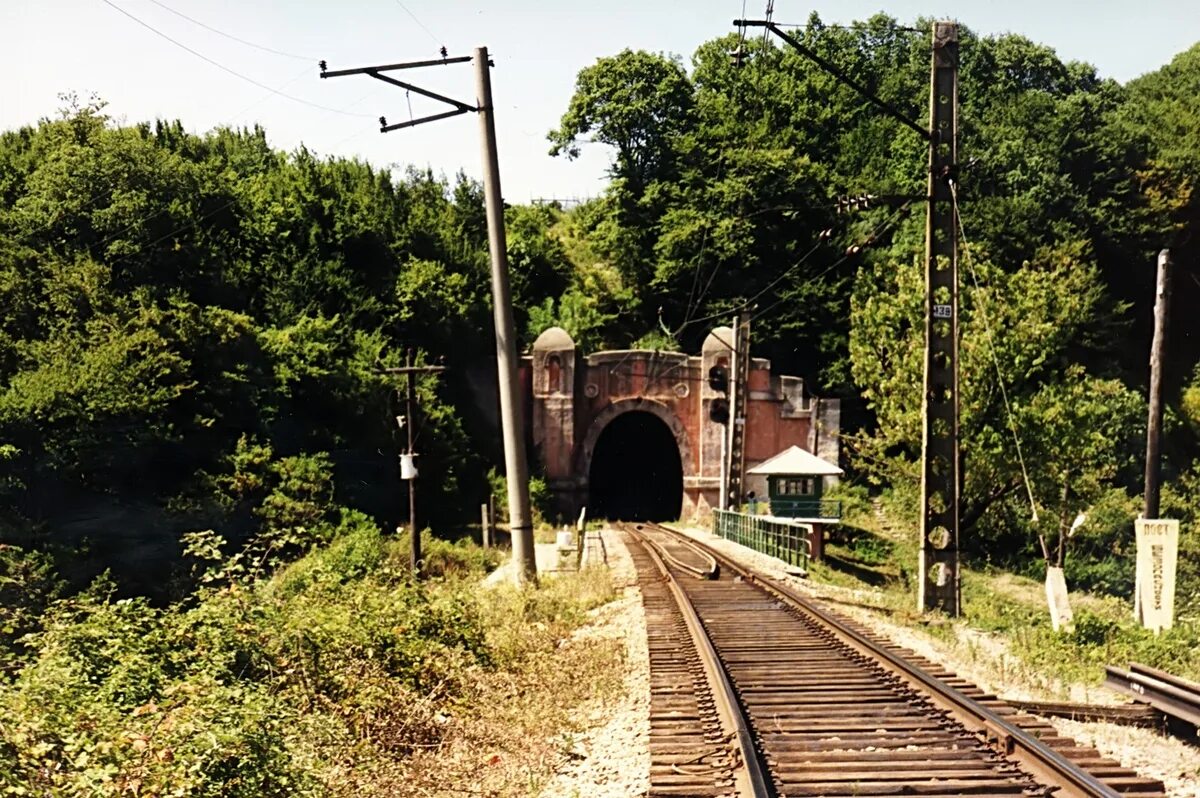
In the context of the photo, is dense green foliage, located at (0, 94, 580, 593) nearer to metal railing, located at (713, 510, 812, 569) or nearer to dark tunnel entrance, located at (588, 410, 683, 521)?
dark tunnel entrance, located at (588, 410, 683, 521)

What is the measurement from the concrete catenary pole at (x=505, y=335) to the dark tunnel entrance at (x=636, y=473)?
3668 cm

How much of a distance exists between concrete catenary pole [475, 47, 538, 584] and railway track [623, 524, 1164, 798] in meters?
3.18

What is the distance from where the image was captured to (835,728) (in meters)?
6.79

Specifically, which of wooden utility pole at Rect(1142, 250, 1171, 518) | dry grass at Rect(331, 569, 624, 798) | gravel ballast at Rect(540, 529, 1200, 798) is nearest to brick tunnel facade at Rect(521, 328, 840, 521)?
wooden utility pole at Rect(1142, 250, 1171, 518)

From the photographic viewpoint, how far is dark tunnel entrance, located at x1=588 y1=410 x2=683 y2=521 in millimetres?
51562

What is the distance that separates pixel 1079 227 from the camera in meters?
47.0

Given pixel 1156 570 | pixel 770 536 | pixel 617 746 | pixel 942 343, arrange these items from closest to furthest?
pixel 617 746 → pixel 1156 570 → pixel 942 343 → pixel 770 536

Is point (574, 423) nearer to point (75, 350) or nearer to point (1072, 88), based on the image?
point (75, 350)

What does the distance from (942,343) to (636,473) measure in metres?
38.8

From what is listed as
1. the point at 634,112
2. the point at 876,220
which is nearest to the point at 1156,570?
the point at 876,220

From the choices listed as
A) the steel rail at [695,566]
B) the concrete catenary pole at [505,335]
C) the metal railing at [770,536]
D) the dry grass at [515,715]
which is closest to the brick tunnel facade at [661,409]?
the metal railing at [770,536]

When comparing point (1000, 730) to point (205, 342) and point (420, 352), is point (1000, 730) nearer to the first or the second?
point (420, 352)

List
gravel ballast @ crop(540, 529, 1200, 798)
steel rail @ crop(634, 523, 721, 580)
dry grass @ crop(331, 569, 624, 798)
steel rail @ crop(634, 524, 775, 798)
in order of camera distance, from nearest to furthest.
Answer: steel rail @ crop(634, 524, 775, 798) → gravel ballast @ crop(540, 529, 1200, 798) → dry grass @ crop(331, 569, 624, 798) → steel rail @ crop(634, 523, 721, 580)

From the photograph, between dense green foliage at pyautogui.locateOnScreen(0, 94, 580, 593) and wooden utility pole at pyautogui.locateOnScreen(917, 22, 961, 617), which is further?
dense green foliage at pyautogui.locateOnScreen(0, 94, 580, 593)
